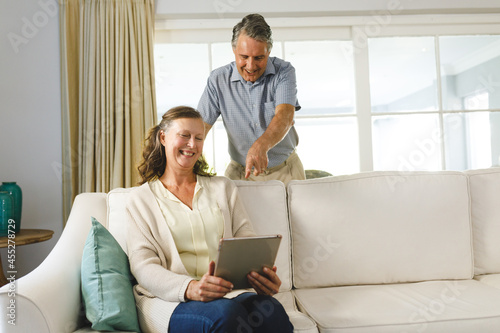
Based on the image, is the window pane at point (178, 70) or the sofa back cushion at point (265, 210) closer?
the sofa back cushion at point (265, 210)

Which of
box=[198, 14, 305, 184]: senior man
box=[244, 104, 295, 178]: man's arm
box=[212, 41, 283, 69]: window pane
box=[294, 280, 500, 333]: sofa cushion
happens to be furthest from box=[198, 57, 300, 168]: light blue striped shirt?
box=[212, 41, 283, 69]: window pane

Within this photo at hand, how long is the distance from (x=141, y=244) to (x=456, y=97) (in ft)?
8.95

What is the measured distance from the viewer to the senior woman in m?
1.38

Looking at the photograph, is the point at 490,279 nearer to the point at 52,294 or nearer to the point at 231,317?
the point at 231,317

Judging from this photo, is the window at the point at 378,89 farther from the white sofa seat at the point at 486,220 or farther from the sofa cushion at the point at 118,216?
the sofa cushion at the point at 118,216

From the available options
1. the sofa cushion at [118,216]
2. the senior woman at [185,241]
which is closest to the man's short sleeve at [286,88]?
the senior woman at [185,241]

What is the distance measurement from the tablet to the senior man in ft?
2.88

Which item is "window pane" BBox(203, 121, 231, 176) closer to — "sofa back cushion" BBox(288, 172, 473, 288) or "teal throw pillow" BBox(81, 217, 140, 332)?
"sofa back cushion" BBox(288, 172, 473, 288)

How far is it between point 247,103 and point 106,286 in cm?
123

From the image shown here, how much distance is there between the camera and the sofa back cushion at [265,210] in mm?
1921

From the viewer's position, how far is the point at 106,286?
4.76 feet

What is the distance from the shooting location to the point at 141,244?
161cm

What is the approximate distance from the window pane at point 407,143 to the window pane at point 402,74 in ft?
0.28

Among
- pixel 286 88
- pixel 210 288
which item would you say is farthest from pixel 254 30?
pixel 210 288
